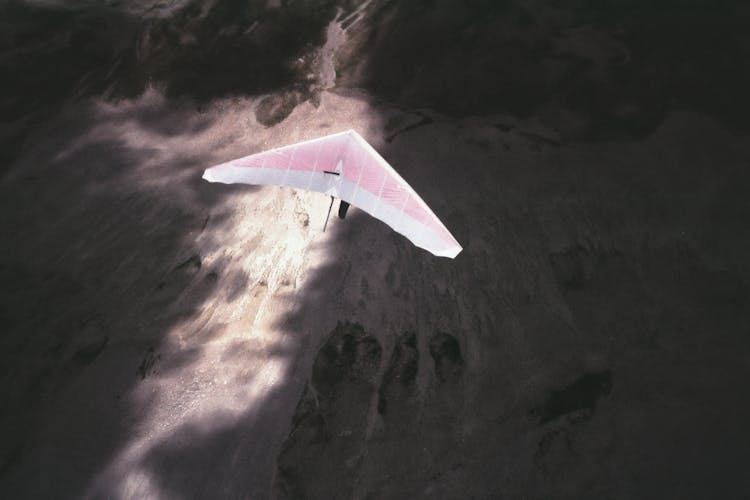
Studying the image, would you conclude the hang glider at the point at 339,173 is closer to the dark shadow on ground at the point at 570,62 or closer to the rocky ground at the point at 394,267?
the rocky ground at the point at 394,267

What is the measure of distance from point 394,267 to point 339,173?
373 cm

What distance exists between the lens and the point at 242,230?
12.0 meters

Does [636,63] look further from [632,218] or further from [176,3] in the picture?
[176,3]

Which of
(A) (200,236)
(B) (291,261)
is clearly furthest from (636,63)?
(A) (200,236)

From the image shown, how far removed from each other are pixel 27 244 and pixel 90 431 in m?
4.80

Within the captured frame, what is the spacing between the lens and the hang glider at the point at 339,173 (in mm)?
7852

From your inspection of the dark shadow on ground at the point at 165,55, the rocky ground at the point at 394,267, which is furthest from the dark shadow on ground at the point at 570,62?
the dark shadow on ground at the point at 165,55

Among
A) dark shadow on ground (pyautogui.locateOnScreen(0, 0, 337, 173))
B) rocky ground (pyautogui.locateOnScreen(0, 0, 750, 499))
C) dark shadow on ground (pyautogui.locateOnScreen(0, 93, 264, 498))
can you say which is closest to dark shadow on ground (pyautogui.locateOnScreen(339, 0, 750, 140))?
rocky ground (pyautogui.locateOnScreen(0, 0, 750, 499))

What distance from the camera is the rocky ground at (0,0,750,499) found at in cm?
970

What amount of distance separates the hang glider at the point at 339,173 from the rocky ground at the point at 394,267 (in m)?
3.51

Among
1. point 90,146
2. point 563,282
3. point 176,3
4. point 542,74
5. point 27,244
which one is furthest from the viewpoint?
point 176,3

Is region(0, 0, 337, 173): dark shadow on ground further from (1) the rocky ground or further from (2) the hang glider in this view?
(2) the hang glider

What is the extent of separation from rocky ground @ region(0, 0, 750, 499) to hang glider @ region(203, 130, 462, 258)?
3507 millimetres

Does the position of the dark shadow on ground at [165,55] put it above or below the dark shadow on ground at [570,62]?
above
